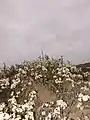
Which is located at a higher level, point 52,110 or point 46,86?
point 46,86

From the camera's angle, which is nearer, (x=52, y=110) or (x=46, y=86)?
(x=52, y=110)

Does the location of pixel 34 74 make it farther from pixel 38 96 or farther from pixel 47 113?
pixel 47 113

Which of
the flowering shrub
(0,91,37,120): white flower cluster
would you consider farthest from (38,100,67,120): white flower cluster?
(0,91,37,120): white flower cluster

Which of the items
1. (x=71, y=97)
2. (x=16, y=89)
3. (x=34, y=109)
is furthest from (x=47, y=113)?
(x=16, y=89)

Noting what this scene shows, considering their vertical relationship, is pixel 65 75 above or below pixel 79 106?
above

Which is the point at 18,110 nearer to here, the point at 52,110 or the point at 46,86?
the point at 52,110

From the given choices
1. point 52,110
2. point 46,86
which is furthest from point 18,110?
point 46,86

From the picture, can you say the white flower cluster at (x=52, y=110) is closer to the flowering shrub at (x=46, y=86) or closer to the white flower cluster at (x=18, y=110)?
the flowering shrub at (x=46, y=86)

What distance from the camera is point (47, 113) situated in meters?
3.88

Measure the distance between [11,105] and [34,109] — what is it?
31cm

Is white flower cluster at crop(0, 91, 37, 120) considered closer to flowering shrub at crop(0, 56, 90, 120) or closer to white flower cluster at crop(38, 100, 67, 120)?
flowering shrub at crop(0, 56, 90, 120)

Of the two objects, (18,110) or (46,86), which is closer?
(18,110)

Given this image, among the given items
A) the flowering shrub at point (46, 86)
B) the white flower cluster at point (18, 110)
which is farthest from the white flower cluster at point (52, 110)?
the white flower cluster at point (18, 110)

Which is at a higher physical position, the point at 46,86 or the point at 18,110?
the point at 46,86
